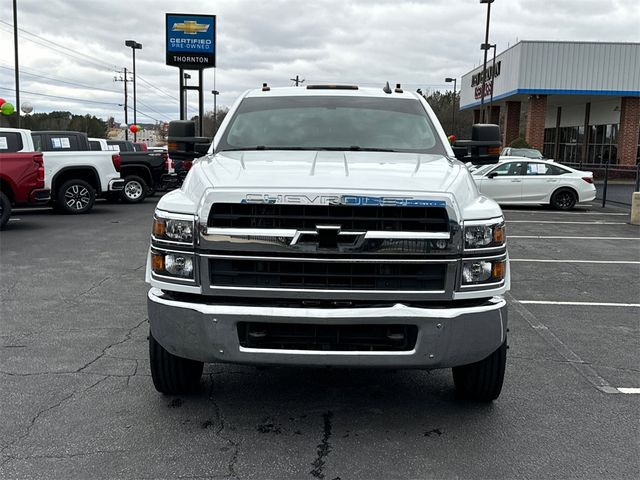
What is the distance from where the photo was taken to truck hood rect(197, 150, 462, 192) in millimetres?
3514

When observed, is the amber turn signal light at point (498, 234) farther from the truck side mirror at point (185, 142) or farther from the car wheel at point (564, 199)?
the car wheel at point (564, 199)

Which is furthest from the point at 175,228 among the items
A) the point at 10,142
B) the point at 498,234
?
the point at 10,142

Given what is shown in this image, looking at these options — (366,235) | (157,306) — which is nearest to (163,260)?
(157,306)

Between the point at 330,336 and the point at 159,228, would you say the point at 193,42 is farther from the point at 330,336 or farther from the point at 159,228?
the point at 330,336

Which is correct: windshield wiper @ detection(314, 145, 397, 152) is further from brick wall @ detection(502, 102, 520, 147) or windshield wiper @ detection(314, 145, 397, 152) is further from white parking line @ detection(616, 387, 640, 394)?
brick wall @ detection(502, 102, 520, 147)

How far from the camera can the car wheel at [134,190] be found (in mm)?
18969

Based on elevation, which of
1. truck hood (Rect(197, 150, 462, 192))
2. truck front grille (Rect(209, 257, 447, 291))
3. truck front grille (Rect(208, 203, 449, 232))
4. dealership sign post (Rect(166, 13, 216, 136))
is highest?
dealership sign post (Rect(166, 13, 216, 136))

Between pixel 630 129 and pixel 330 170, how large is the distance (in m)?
31.7

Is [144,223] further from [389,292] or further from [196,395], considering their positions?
[389,292]

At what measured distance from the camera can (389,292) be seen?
344 centimetres

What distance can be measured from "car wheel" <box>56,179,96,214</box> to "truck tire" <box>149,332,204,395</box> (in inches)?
491

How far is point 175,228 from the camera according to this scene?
11.5 ft

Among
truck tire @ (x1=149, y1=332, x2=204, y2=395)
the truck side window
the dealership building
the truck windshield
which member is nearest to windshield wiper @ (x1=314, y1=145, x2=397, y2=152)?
the truck windshield

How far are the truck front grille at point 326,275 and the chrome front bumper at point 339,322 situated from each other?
13 centimetres
